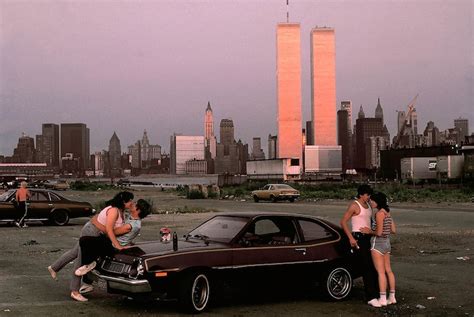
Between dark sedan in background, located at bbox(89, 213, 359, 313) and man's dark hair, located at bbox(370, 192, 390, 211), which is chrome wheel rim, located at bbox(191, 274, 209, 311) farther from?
man's dark hair, located at bbox(370, 192, 390, 211)

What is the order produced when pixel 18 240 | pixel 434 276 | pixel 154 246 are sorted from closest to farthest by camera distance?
pixel 154 246 < pixel 434 276 < pixel 18 240

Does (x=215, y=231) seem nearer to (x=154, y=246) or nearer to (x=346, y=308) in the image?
(x=154, y=246)

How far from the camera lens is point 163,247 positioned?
349 inches

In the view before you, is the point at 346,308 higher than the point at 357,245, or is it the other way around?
the point at 357,245

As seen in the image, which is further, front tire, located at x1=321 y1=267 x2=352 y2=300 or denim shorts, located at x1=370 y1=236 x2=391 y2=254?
front tire, located at x1=321 y1=267 x2=352 y2=300

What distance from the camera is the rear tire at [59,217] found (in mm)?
24359

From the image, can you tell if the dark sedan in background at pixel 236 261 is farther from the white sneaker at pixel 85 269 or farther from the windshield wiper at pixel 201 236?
the white sneaker at pixel 85 269

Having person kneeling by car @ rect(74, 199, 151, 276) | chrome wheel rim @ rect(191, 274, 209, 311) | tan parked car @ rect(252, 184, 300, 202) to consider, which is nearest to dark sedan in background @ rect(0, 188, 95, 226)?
person kneeling by car @ rect(74, 199, 151, 276)

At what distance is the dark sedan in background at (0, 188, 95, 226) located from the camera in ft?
77.3

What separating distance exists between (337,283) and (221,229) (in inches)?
80.3

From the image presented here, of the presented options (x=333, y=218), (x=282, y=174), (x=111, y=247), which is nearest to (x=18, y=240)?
(x=111, y=247)

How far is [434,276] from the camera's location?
12.0 m

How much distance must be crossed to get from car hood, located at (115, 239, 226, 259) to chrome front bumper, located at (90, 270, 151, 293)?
35cm

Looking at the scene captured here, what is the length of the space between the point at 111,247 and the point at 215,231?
1.59 metres
